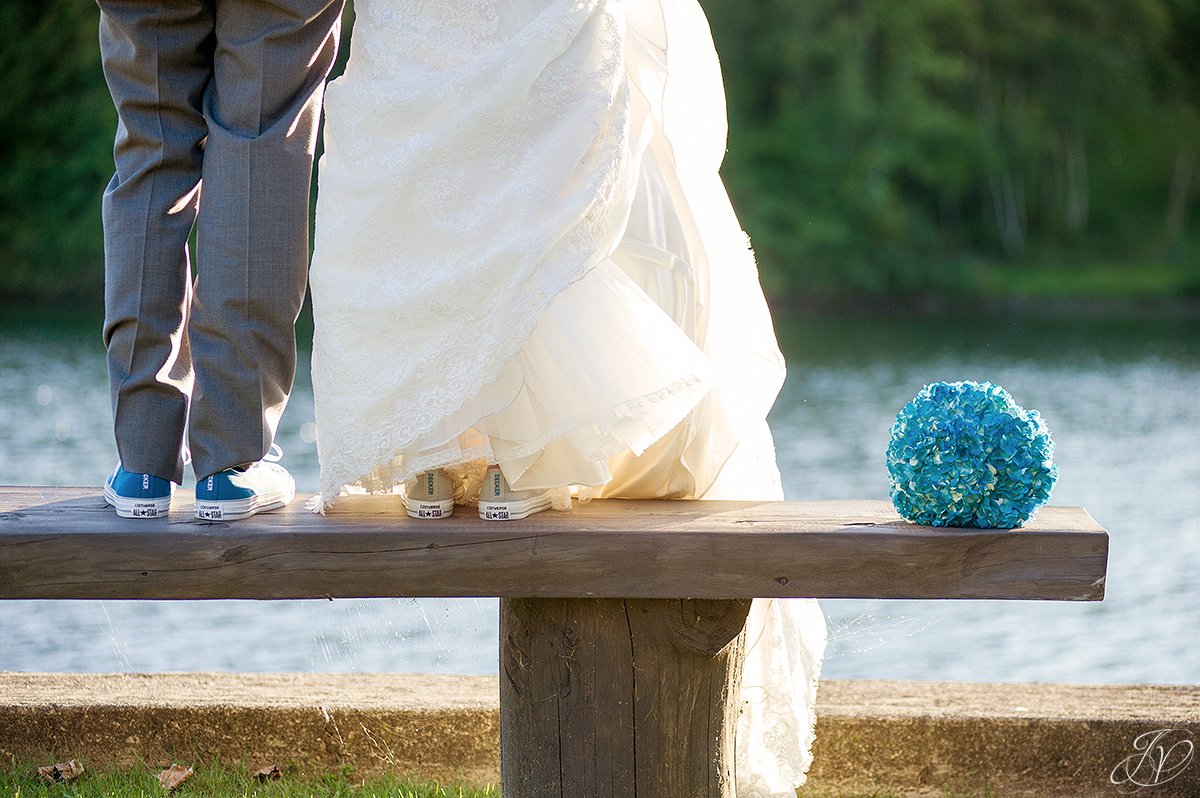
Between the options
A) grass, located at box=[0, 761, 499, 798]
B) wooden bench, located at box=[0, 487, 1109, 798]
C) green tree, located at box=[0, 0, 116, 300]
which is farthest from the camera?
green tree, located at box=[0, 0, 116, 300]

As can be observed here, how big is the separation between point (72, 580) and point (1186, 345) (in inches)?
660

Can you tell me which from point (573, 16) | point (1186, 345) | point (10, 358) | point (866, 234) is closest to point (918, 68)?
point (866, 234)

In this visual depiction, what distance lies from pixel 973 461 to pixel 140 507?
1.26m

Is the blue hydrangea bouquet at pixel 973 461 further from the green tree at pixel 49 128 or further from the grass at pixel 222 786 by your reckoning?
the green tree at pixel 49 128

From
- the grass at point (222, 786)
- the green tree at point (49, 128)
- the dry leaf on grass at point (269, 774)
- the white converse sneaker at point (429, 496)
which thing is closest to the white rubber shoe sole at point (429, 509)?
the white converse sneaker at point (429, 496)

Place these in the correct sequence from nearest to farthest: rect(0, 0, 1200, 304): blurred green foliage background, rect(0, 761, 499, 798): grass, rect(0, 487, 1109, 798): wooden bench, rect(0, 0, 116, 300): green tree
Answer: rect(0, 487, 1109, 798): wooden bench
rect(0, 761, 499, 798): grass
rect(0, 0, 116, 300): green tree
rect(0, 0, 1200, 304): blurred green foliage background

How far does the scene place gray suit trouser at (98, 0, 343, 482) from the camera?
198 cm

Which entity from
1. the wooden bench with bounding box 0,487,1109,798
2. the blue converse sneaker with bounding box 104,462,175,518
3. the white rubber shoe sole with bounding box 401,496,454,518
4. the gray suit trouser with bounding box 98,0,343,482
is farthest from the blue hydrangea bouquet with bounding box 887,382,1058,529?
the blue converse sneaker with bounding box 104,462,175,518

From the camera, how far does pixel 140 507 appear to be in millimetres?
2027

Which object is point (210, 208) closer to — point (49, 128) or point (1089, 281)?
point (49, 128)

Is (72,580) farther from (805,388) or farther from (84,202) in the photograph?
(84,202)

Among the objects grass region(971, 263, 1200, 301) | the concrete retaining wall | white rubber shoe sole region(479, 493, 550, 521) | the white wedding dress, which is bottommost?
the concrete retaining wall

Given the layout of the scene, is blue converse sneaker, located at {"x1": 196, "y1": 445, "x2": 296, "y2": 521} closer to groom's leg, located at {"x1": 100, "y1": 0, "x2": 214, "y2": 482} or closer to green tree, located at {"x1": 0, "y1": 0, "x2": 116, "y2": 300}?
groom's leg, located at {"x1": 100, "y1": 0, "x2": 214, "y2": 482}

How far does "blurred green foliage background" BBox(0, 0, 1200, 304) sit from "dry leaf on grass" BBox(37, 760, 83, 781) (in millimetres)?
19653
